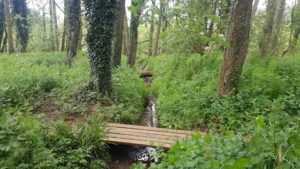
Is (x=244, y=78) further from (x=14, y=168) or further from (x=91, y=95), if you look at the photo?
(x=14, y=168)

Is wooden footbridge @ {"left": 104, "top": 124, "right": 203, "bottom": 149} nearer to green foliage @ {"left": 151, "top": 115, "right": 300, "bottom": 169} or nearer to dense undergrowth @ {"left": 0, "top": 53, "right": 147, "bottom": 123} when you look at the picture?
dense undergrowth @ {"left": 0, "top": 53, "right": 147, "bottom": 123}

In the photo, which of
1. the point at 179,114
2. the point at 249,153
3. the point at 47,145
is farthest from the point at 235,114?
the point at 47,145

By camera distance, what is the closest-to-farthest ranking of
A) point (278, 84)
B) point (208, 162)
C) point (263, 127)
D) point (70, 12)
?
point (208, 162)
point (263, 127)
point (278, 84)
point (70, 12)

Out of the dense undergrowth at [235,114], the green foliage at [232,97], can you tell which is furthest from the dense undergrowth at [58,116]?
the dense undergrowth at [235,114]

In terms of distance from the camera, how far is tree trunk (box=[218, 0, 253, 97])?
660cm

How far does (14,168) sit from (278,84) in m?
6.29

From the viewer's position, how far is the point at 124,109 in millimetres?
7227

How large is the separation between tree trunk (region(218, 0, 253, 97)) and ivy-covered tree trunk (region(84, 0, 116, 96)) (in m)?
3.13

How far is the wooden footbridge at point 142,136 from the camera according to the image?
212 inches

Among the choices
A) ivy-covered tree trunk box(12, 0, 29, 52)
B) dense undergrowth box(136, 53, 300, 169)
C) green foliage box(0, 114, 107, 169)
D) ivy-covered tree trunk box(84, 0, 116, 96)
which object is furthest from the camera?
ivy-covered tree trunk box(12, 0, 29, 52)

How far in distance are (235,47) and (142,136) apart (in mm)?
3176

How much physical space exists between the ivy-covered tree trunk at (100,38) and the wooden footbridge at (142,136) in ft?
6.48

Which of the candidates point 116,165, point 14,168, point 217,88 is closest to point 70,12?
point 217,88

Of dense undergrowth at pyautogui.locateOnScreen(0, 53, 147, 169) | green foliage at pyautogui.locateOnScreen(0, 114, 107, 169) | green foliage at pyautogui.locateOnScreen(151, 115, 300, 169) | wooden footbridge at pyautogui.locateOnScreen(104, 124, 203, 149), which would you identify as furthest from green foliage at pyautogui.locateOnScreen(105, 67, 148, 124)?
green foliage at pyautogui.locateOnScreen(151, 115, 300, 169)
